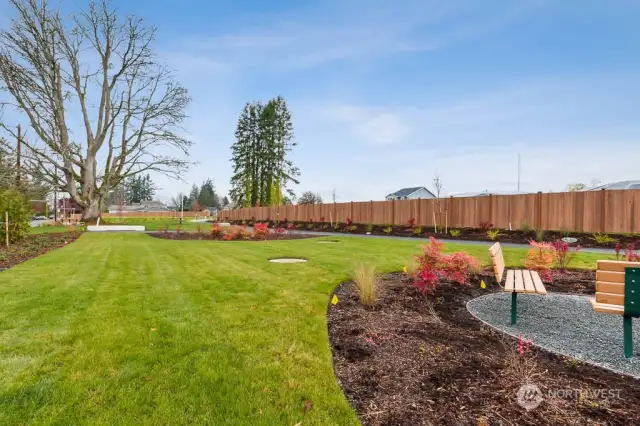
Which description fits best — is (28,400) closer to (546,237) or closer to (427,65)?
(427,65)

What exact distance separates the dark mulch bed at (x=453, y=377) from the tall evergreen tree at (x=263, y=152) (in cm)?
3787

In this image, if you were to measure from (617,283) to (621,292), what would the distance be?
0.28 ft

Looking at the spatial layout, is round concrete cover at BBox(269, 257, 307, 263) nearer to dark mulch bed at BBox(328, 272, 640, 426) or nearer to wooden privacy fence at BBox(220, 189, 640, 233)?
dark mulch bed at BBox(328, 272, 640, 426)

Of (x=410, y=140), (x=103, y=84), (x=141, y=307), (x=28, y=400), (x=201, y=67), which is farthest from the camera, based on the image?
(x=103, y=84)

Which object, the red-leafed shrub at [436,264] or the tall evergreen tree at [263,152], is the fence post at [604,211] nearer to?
the red-leafed shrub at [436,264]

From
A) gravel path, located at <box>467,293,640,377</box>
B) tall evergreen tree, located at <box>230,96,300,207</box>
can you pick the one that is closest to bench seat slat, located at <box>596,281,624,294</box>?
gravel path, located at <box>467,293,640,377</box>

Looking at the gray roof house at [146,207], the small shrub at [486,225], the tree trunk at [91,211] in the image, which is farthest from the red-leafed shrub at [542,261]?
the gray roof house at [146,207]

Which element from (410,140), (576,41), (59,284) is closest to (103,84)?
(410,140)

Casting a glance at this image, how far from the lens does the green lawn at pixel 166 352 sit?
7.00ft

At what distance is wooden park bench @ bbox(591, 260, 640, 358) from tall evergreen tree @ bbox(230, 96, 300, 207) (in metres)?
38.4

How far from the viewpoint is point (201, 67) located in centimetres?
1171

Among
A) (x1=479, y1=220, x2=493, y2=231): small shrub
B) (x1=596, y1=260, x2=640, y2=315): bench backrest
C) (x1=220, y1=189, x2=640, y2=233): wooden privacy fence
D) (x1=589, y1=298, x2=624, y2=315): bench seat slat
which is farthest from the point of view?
(x1=479, y1=220, x2=493, y2=231): small shrub

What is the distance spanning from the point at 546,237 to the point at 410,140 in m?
8.47

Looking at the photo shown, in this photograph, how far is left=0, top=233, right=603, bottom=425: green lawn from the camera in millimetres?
2135
